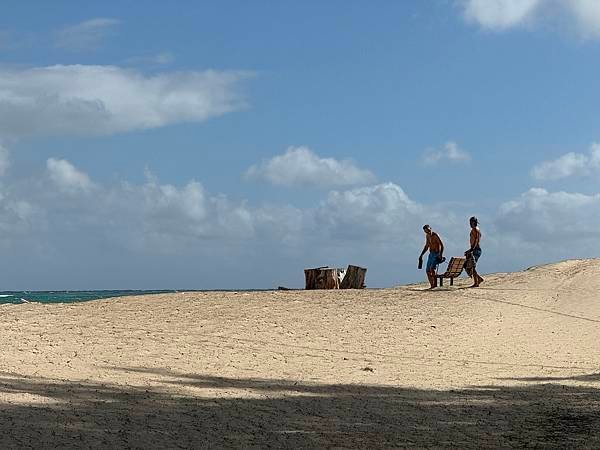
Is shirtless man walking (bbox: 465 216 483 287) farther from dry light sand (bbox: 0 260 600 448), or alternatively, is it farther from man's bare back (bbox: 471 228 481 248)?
dry light sand (bbox: 0 260 600 448)

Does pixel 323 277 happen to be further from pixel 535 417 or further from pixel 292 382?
pixel 535 417

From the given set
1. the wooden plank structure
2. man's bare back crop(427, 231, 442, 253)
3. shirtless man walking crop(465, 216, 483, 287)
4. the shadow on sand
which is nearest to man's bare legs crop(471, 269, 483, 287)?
shirtless man walking crop(465, 216, 483, 287)

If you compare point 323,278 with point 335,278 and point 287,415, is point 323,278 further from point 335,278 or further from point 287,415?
point 287,415

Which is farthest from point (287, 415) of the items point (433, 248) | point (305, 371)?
point (433, 248)

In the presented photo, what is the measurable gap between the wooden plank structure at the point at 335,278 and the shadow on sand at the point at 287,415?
45.2 ft

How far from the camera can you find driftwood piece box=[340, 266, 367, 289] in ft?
87.1

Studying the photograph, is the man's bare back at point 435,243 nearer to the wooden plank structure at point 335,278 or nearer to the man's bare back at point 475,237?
the man's bare back at point 475,237

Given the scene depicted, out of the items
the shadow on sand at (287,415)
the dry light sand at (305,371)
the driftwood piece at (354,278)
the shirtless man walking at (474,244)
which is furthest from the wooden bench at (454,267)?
the shadow on sand at (287,415)

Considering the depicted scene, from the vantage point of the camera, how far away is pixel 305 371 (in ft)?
44.8

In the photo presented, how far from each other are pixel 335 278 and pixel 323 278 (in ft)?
1.16

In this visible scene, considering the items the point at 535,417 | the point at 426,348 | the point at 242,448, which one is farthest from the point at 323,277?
the point at 242,448

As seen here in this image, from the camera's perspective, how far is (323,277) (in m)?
26.4

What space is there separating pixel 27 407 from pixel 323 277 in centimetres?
1673

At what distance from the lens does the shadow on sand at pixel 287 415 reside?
29.2 ft
